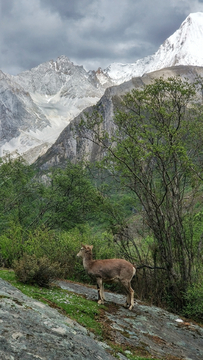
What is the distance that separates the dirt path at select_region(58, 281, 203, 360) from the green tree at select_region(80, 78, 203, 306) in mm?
3907

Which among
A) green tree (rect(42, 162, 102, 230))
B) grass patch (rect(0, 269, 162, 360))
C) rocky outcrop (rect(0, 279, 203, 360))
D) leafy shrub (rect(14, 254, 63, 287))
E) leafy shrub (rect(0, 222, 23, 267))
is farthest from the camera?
green tree (rect(42, 162, 102, 230))

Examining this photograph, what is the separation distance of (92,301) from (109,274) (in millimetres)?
1079

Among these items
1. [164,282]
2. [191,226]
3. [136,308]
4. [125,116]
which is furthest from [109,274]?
[125,116]

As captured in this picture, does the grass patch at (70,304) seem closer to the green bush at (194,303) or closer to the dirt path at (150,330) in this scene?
the dirt path at (150,330)

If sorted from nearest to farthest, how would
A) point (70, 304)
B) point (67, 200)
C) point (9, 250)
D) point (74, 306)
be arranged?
1. point (74, 306)
2. point (70, 304)
3. point (9, 250)
4. point (67, 200)

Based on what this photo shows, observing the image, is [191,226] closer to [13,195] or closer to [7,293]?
[7,293]

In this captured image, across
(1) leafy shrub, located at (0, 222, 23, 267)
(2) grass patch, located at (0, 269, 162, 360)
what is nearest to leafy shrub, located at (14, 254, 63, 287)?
(2) grass patch, located at (0, 269, 162, 360)

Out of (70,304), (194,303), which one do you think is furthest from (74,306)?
(194,303)

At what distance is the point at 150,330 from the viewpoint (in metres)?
9.73

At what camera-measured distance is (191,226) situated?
16.6m

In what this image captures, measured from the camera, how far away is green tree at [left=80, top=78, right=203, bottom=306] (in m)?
15.3

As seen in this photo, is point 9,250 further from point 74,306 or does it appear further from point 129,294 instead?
point 74,306

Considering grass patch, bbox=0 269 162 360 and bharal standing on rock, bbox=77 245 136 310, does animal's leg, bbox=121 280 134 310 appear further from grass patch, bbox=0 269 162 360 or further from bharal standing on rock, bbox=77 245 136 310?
grass patch, bbox=0 269 162 360

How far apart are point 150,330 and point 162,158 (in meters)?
8.35
